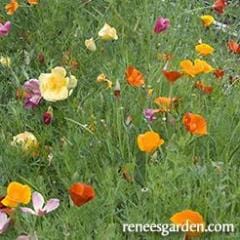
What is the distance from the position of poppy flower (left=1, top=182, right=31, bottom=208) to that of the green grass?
48mm

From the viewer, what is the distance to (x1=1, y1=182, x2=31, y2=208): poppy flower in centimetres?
171

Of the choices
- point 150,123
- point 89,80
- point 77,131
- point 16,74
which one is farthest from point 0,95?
point 150,123

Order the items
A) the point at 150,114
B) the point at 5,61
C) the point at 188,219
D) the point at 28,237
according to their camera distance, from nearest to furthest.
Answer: the point at 188,219, the point at 28,237, the point at 150,114, the point at 5,61

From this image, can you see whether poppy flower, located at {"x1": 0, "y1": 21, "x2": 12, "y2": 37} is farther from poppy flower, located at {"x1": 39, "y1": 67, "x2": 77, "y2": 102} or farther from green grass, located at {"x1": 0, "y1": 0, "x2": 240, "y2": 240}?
poppy flower, located at {"x1": 39, "y1": 67, "x2": 77, "y2": 102}

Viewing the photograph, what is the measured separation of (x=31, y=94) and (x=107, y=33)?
43 centimetres

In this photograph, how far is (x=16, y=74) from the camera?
8.23 feet

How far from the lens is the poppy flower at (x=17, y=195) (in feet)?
5.61

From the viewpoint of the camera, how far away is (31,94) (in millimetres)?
2268

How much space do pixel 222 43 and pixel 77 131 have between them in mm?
1007

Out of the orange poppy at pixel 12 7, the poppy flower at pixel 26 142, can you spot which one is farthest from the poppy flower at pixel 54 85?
the orange poppy at pixel 12 7

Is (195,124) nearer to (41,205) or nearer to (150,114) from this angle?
(150,114)

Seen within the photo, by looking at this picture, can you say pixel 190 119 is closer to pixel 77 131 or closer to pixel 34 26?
pixel 77 131

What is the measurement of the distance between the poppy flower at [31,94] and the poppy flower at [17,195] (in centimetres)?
56

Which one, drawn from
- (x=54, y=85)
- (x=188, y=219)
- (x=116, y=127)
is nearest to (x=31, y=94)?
(x=54, y=85)
